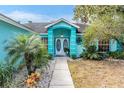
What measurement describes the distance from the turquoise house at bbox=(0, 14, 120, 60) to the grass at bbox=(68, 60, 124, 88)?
1.92 ft

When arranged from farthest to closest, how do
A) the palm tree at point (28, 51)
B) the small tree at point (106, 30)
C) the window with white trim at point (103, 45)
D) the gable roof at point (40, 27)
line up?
1. the small tree at point (106, 30)
2. the window with white trim at point (103, 45)
3. the gable roof at point (40, 27)
4. the palm tree at point (28, 51)

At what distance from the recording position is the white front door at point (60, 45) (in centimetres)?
1029

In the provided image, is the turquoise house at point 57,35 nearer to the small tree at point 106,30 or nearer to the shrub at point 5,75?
the small tree at point 106,30

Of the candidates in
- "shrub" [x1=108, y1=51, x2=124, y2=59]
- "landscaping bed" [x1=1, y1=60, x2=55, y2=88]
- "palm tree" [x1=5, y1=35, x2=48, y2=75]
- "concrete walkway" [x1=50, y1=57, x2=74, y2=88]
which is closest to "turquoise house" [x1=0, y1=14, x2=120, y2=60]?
"shrub" [x1=108, y1=51, x2=124, y2=59]

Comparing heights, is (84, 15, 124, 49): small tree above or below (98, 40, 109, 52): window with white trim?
above

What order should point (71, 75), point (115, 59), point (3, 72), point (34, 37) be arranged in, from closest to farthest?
1. point (3, 72)
2. point (34, 37)
3. point (71, 75)
4. point (115, 59)

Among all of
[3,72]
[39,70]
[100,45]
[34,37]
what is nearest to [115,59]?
[100,45]

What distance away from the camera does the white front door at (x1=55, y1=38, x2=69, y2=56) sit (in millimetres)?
10289

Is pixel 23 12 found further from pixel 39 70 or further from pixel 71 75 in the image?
pixel 71 75

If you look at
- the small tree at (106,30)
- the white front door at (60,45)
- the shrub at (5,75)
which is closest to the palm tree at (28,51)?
the shrub at (5,75)

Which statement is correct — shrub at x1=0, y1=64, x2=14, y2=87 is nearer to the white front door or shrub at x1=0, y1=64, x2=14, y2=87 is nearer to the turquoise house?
the turquoise house

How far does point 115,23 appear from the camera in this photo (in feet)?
39.6

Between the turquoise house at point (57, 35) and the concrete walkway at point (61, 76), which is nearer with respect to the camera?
the concrete walkway at point (61, 76)
